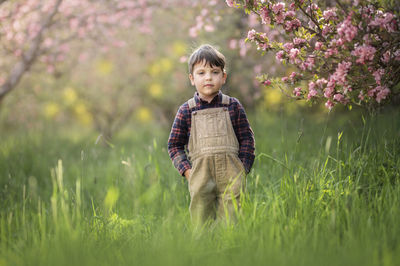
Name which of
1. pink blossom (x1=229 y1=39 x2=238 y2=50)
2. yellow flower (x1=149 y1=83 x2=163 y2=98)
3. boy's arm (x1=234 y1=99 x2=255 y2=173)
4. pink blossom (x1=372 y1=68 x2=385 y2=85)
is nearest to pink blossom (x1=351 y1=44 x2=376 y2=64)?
pink blossom (x1=372 y1=68 x2=385 y2=85)

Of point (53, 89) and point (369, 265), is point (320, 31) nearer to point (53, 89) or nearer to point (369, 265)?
point (369, 265)

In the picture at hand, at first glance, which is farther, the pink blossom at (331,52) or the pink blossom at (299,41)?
the pink blossom at (299,41)

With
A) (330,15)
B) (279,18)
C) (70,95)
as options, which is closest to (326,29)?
(330,15)

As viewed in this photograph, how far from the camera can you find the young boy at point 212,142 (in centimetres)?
266

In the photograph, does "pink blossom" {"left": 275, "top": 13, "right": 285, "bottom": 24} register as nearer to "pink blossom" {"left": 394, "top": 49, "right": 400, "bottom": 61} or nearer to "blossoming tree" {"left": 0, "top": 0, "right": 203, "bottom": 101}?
"pink blossom" {"left": 394, "top": 49, "right": 400, "bottom": 61}

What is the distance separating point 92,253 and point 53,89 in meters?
9.07

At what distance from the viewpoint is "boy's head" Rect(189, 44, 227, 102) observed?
2.71m

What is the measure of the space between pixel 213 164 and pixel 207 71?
66cm

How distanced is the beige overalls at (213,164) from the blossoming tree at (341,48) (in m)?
0.62

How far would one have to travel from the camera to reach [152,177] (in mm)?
3617

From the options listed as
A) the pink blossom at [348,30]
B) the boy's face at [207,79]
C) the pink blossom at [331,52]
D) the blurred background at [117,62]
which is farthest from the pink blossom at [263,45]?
the blurred background at [117,62]

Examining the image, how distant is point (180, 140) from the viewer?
2.88 m

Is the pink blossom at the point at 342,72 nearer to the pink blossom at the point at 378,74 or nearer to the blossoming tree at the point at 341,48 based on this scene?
the blossoming tree at the point at 341,48

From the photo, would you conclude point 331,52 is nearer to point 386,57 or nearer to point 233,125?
point 386,57
